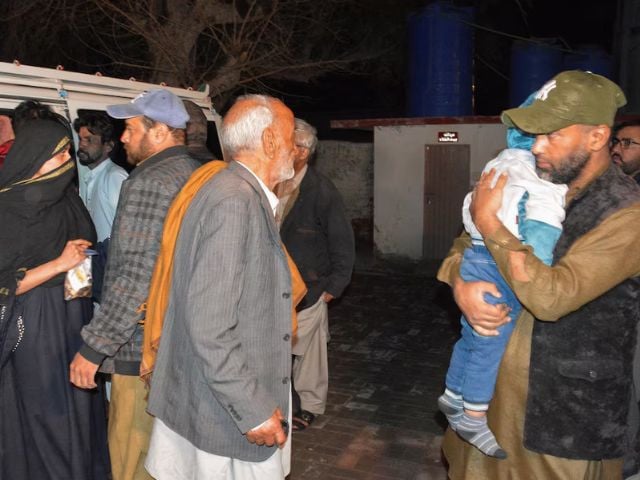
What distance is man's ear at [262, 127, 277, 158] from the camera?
2.56m

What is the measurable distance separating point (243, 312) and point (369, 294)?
7624mm

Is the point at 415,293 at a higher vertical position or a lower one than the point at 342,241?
lower

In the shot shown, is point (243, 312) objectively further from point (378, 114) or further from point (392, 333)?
point (378, 114)

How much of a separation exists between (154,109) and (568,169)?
215cm

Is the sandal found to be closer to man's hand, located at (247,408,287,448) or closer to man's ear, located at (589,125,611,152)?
man's hand, located at (247,408,287,448)

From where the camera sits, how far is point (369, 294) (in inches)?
392

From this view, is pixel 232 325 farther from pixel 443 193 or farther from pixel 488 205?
pixel 443 193

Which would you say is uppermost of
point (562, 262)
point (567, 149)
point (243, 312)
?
point (567, 149)

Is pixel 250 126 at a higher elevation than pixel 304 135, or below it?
below

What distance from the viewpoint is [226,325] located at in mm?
2287

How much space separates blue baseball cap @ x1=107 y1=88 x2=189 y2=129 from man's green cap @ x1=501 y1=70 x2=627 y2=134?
188cm

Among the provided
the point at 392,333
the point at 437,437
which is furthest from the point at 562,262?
the point at 392,333

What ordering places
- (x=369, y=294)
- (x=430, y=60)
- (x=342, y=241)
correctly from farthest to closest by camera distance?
(x=430, y=60) < (x=369, y=294) < (x=342, y=241)

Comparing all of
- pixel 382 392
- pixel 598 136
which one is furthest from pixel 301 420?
pixel 598 136
